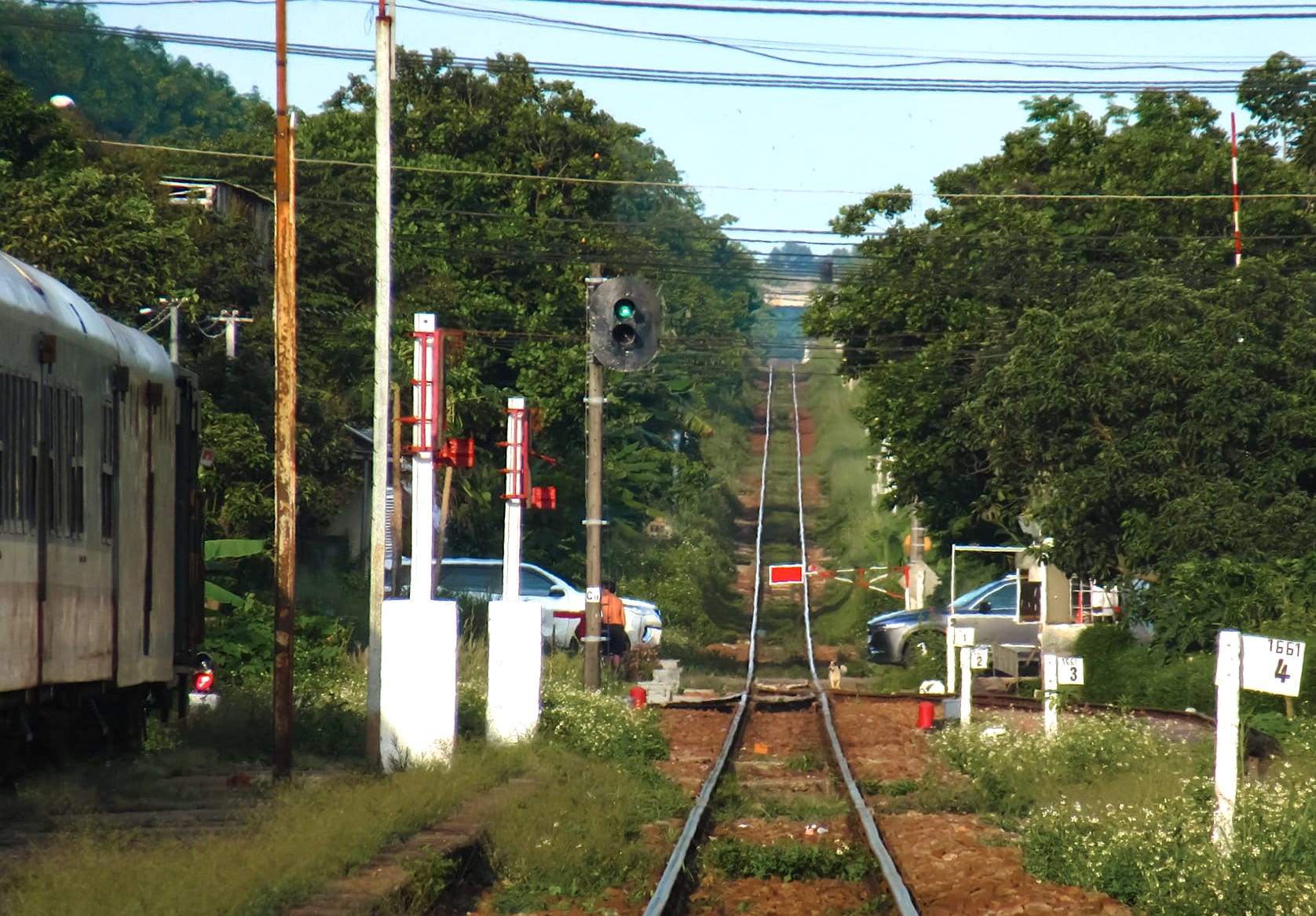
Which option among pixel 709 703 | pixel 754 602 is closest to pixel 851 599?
pixel 754 602

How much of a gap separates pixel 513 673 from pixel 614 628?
11.1m

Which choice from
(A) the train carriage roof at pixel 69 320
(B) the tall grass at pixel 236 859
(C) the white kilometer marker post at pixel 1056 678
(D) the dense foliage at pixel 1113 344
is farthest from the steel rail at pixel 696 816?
(D) the dense foliage at pixel 1113 344

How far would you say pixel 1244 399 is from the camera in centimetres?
2588

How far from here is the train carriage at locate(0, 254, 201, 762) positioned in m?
9.61

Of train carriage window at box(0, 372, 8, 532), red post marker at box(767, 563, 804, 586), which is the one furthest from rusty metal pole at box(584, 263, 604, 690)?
red post marker at box(767, 563, 804, 586)

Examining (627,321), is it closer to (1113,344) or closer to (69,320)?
(69,320)

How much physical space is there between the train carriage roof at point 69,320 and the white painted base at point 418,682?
8.91 ft

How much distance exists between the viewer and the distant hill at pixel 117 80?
8488cm

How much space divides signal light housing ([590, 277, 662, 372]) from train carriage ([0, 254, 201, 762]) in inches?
208

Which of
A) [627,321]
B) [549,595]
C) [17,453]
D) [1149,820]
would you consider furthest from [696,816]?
[549,595]

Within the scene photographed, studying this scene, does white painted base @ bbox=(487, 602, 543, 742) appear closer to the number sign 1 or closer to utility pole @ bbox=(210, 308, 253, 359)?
the number sign 1

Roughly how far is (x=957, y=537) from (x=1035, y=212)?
812cm

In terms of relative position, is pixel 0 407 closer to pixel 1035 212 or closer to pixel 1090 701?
pixel 1090 701

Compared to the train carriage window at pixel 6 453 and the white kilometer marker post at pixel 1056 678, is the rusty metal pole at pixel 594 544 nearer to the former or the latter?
the white kilometer marker post at pixel 1056 678
